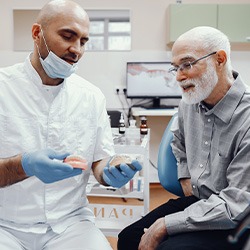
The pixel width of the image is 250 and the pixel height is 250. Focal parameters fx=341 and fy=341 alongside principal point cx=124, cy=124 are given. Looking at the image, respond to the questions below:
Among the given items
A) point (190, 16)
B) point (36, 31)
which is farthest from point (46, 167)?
point (190, 16)

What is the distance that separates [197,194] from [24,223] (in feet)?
2.29

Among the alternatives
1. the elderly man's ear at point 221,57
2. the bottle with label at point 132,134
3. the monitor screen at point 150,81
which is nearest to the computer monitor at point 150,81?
the monitor screen at point 150,81

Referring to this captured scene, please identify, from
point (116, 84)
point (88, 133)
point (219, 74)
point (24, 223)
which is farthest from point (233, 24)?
point (24, 223)

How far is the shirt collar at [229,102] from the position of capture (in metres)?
1.28

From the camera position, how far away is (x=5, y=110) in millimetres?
1313

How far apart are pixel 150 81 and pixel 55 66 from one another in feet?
9.07

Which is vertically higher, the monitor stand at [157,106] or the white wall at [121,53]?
the white wall at [121,53]

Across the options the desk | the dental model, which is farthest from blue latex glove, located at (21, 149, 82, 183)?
the desk

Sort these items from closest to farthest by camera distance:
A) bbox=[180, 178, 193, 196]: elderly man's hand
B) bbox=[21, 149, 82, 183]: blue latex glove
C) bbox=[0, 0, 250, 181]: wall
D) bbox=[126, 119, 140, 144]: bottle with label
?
1. bbox=[21, 149, 82, 183]: blue latex glove
2. bbox=[180, 178, 193, 196]: elderly man's hand
3. bbox=[126, 119, 140, 144]: bottle with label
4. bbox=[0, 0, 250, 181]: wall

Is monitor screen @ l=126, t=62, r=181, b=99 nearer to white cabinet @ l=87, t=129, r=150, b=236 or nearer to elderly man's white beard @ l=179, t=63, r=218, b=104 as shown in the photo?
white cabinet @ l=87, t=129, r=150, b=236

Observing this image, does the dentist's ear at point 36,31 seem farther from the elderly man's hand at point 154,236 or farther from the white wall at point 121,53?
the white wall at point 121,53

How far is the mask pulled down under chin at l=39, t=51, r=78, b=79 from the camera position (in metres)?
1.34

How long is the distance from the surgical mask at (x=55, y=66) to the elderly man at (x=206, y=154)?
0.44 metres

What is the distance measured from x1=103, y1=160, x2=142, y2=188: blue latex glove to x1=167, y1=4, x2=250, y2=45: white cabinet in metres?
2.96
